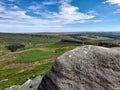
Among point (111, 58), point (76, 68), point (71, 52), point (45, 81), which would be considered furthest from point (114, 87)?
point (45, 81)

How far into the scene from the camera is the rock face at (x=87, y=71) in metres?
15.3

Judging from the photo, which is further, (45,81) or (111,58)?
(45,81)

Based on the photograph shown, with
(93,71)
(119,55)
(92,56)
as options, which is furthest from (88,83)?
(119,55)

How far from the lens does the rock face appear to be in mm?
15258

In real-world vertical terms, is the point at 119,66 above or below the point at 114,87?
above

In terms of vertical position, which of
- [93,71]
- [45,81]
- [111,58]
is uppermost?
[111,58]

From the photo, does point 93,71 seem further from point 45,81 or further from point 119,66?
→ point 45,81

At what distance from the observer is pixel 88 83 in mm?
15461

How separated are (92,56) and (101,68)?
3.74ft

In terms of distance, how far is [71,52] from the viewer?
1694 cm

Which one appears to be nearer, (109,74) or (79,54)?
(109,74)

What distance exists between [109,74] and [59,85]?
371cm

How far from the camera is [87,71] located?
51.4 ft

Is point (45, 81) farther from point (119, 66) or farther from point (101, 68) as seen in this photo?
point (119, 66)
